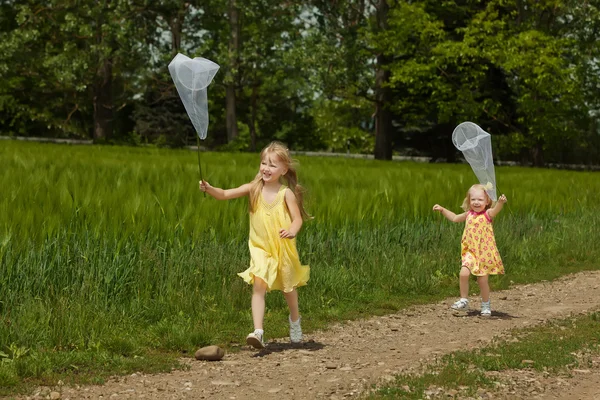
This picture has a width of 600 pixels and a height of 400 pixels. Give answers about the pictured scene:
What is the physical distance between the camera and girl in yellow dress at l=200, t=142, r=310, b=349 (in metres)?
7.26

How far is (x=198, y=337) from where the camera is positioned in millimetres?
7750

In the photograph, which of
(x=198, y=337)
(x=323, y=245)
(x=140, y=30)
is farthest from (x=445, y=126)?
(x=198, y=337)

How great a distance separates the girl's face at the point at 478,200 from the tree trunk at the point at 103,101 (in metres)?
33.7

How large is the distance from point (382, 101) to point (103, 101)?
455 inches

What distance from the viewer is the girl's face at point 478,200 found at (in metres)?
9.14

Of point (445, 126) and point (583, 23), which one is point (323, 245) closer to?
point (583, 23)

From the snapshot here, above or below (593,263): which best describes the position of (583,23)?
above

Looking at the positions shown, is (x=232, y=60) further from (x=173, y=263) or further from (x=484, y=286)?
(x=484, y=286)

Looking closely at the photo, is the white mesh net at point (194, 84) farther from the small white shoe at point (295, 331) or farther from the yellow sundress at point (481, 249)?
the yellow sundress at point (481, 249)

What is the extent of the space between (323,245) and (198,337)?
364 centimetres

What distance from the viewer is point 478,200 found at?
9141 mm

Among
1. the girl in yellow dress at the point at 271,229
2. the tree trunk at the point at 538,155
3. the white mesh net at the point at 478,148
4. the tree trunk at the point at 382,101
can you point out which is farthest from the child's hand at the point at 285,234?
the tree trunk at the point at 538,155

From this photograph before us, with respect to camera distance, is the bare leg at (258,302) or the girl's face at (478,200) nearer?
the bare leg at (258,302)

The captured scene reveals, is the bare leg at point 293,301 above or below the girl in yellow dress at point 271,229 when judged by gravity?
below
